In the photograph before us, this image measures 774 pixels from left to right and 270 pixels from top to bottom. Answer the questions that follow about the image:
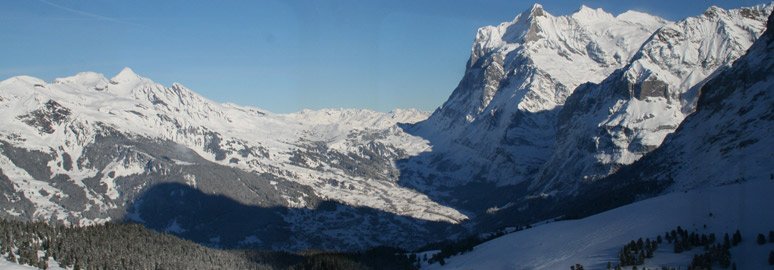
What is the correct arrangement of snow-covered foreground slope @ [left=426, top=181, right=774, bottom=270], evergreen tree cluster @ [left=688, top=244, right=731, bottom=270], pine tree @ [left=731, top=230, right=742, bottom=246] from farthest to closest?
snow-covered foreground slope @ [left=426, top=181, right=774, bottom=270], pine tree @ [left=731, top=230, right=742, bottom=246], evergreen tree cluster @ [left=688, top=244, right=731, bottom=270]

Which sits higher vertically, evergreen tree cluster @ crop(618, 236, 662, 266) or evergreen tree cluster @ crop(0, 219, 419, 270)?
evergreen tree cluster @ crop(0, 219, 419, 270)

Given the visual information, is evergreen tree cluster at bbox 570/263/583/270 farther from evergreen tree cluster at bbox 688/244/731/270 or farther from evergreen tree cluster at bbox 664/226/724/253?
evergreen tree cluster at bbox 688/244/731/270

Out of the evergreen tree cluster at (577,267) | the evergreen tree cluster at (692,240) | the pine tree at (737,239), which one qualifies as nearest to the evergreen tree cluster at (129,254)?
the evergreen tree cluster at (577,267)

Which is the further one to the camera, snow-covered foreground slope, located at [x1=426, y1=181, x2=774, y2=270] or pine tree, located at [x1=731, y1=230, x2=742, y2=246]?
snow-covered foreground slope, located at [x1=426, y1=181, x2=774, y2=270]

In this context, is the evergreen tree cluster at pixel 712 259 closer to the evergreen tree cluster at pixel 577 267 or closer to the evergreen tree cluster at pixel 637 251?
the evergreen tree cluster at pixel 637 251

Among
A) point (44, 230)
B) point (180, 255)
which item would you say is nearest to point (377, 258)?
point (180, 255)

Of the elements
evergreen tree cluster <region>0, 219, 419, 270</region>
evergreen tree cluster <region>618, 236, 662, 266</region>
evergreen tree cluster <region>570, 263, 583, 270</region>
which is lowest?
evergreen tree cluster <region>570, 263, 583, 270</region>

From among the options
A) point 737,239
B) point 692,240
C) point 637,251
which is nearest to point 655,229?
point 637,251

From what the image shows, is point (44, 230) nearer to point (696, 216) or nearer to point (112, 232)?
point (112, 232)

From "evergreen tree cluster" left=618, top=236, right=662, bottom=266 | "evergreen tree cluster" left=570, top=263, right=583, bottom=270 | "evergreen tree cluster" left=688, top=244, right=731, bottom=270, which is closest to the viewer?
"evergreen tree cluster" left=688, top=244, right=731, bottom=270

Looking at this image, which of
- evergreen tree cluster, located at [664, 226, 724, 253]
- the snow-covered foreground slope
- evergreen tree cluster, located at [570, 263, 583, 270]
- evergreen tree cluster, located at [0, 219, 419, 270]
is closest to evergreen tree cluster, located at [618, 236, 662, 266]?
the snow-covered foreground slope
